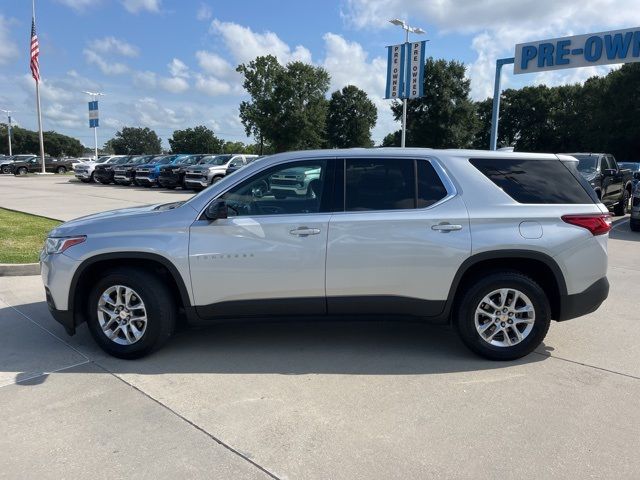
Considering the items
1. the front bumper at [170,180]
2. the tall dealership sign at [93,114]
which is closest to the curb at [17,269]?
the front bumper at [170,180]

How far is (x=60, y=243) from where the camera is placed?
4.20 meters

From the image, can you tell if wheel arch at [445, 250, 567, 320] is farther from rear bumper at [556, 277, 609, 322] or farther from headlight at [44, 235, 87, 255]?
headlight at [44, 235, 87, 255]

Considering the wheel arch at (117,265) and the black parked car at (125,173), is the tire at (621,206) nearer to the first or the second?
the wheel arch at (117,265)

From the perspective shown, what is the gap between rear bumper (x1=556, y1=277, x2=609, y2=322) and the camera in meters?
4.16

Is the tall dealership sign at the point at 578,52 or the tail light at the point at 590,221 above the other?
the tall dealership sign at the point at 578,52

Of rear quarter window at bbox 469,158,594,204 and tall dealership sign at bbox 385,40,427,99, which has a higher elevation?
tall dealership sign at bbox 385,40,427,99

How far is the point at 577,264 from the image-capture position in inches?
162

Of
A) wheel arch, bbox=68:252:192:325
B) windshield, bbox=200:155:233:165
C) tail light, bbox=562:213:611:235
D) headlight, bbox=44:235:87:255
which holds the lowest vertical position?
wheel arch, bbox=68:252:192:325

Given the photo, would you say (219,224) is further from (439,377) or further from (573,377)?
(573,377)

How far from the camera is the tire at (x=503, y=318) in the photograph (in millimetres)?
4109

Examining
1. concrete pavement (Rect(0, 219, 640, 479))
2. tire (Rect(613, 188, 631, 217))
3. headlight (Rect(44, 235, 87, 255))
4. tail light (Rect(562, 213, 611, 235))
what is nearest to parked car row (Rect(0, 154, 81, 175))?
tire (Rect(613, 188, 631, 217))

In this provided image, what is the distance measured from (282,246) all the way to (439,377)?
5.27 feet

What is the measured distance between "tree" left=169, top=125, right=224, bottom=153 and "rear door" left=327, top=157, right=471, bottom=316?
109 metres

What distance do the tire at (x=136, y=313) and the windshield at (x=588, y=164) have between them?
490 inches
